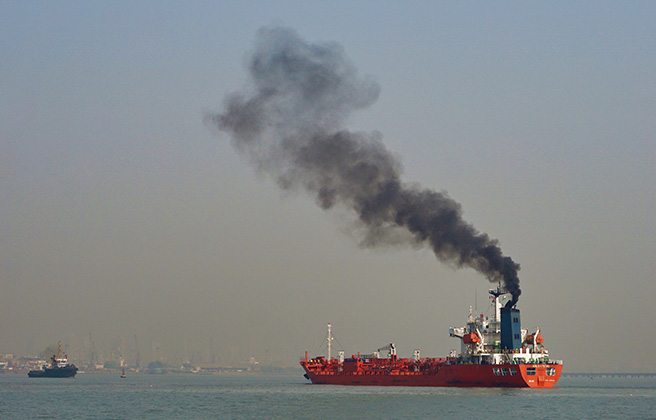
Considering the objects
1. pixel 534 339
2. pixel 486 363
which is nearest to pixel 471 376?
pixel 486 363

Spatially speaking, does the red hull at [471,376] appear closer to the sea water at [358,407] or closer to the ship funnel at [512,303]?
the sea water at [358,407]

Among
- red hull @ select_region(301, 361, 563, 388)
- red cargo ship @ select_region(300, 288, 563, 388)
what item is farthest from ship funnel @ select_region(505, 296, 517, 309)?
red hull @ select_region(301, 361, 563, 388)

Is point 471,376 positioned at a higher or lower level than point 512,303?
lower

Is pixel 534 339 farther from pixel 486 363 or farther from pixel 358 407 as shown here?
pixel 358 407

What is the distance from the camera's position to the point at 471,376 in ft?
430

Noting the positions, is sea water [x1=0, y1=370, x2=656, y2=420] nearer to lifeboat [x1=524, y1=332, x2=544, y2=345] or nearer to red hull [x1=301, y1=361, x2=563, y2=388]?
red hull [x1=301, y1=361, x2=563, y2=388]

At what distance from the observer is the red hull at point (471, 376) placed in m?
125

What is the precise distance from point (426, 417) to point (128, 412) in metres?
38.4

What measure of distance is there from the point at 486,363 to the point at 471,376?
4119 mm

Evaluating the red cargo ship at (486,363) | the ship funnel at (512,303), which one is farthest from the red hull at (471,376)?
the ship funnel at (512,303)

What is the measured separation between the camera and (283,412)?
3912 inches

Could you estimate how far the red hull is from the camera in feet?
411

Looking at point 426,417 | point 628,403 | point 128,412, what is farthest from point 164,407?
point 628,403

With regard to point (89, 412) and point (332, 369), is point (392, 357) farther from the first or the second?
point (89, 412)
